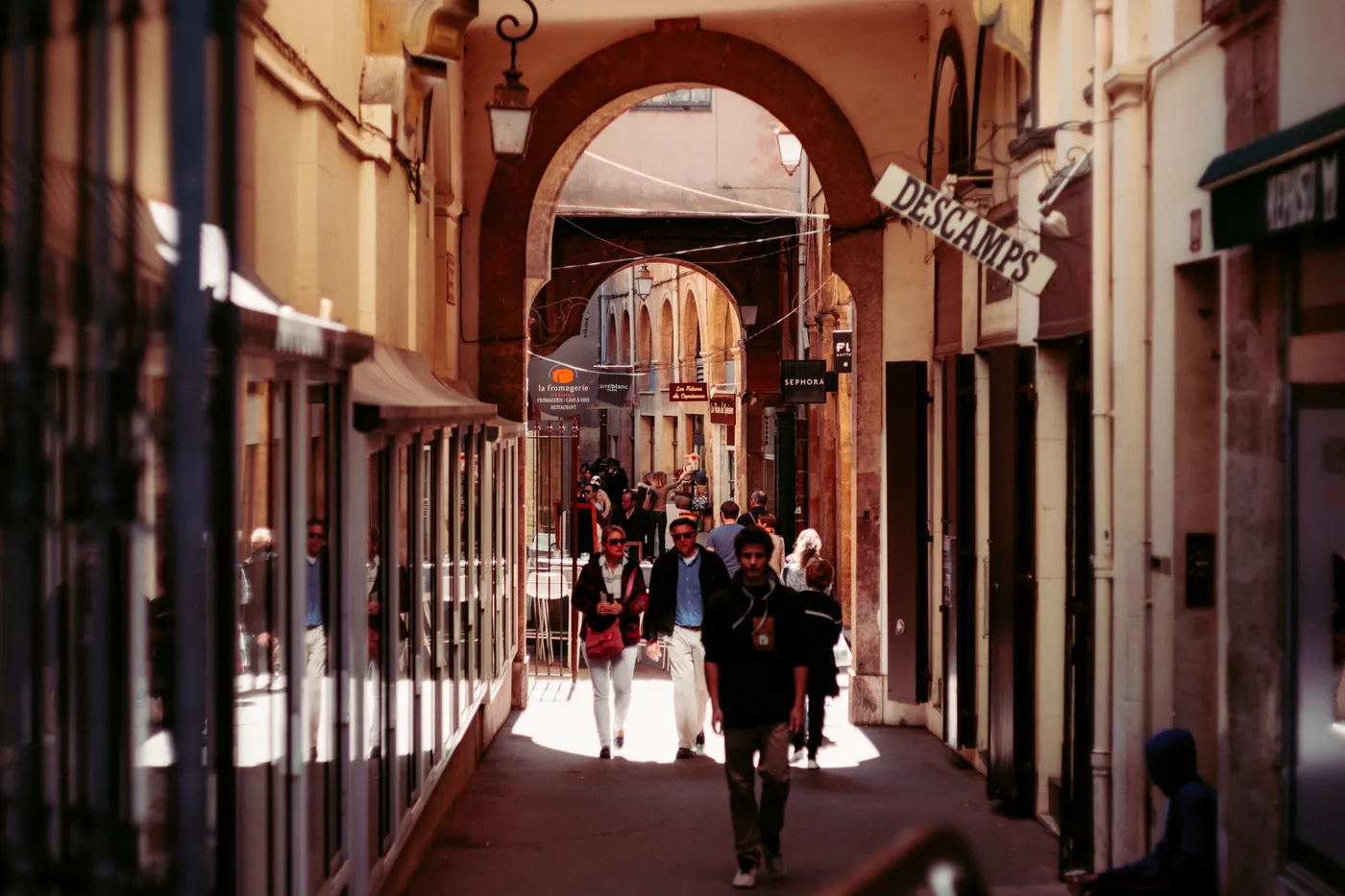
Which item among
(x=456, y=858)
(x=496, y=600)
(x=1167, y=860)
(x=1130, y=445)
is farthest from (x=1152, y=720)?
(x=496, y=600)

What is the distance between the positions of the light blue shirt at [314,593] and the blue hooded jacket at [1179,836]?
8.76 ft

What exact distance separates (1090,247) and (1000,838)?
326 centimetres

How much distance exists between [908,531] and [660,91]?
4.34 metres

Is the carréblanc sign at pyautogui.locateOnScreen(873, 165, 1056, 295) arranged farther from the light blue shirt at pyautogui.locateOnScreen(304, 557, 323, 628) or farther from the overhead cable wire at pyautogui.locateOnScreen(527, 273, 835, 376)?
the overhead cable wire at pyautogui.locateOnScreen(527, 273, 835, 376)

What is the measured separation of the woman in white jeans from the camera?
1152 cm

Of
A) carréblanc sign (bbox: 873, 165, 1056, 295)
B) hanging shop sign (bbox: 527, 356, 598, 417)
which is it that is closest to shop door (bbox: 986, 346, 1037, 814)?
carréblanc sign (bbox: 873, 165, 1056, 295)

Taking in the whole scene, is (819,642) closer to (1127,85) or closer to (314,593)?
(1127,85)

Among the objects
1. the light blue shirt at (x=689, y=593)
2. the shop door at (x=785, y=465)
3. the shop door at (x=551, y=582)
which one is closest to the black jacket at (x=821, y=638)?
the light blue shirt at (x=689, y=593)

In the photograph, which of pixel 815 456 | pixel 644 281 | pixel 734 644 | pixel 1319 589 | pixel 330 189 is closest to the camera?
pixel 1319 589

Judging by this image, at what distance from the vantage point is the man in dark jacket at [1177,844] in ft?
16.4

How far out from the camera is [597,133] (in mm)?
14219

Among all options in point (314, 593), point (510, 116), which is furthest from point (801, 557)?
point (314, 593)

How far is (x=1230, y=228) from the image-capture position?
5.83 meters

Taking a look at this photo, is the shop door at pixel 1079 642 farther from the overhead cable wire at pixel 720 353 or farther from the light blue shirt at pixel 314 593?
the overhead cable wire at pixel 720 353
